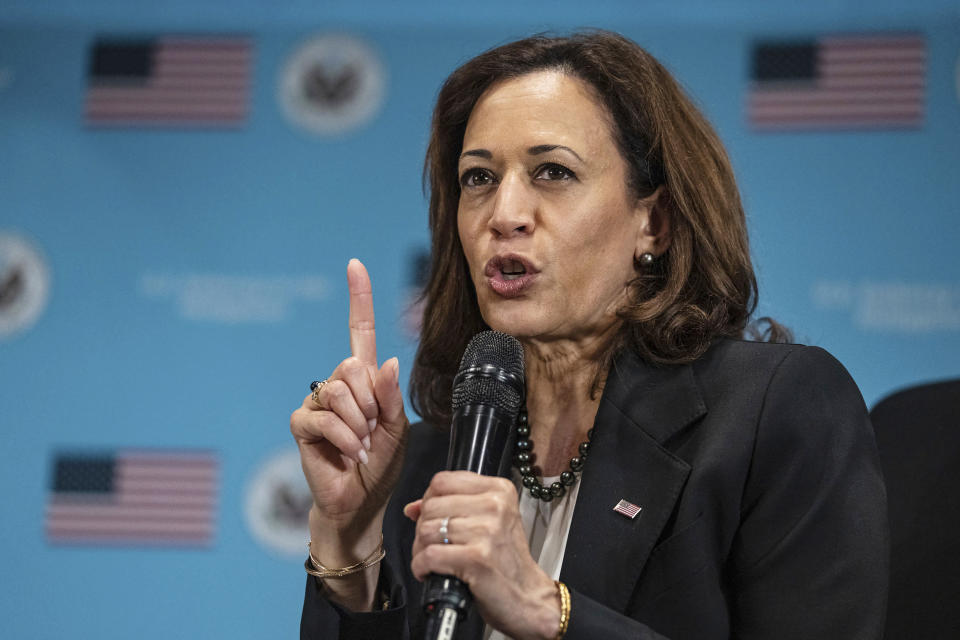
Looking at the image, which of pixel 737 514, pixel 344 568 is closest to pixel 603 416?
pixel 737 514

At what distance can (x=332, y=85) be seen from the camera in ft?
10.5

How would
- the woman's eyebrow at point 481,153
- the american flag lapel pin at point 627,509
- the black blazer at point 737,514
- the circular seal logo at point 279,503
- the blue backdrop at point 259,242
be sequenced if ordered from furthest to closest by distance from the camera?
the circular seal logo at point 279,503, the blue backdrop at point 259,242, the woman's eyebrow at point 481,153, the american flag lapel pin at point 627,509, the black blazer at point 737,514

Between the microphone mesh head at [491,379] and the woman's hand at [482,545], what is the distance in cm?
13

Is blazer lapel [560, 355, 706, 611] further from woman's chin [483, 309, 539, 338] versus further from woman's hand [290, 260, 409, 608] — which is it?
woman's hand [290, 260, 409, 608]

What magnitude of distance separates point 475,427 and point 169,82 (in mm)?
2549

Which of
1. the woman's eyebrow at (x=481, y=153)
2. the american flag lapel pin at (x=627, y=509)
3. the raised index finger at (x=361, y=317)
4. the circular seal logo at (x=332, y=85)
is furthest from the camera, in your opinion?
the circular seal logo at (x=332, y=85)

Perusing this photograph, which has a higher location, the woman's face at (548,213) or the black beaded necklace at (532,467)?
the woman's face at (548,213)

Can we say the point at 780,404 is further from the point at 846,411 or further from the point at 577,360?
the point at 577,360

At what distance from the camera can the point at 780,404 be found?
1.52 meters

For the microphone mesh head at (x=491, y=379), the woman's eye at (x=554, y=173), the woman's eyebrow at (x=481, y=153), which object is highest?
the woman's eyebrow at (x=481, y=153)

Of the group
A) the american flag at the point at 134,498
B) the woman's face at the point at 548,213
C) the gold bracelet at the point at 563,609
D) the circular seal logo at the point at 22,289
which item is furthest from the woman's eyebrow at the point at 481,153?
the circular seal logo at the point at 22,289

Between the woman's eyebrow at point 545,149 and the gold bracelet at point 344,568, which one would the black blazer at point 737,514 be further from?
the woman's eyebrow at point 545,149

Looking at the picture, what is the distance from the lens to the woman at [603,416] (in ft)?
4.57

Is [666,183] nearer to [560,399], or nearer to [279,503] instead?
[560,399]
